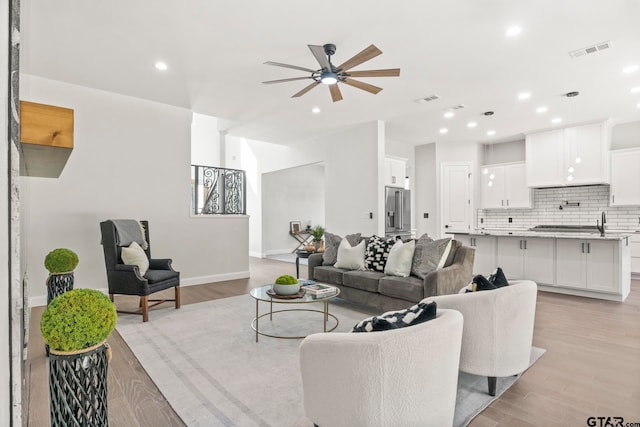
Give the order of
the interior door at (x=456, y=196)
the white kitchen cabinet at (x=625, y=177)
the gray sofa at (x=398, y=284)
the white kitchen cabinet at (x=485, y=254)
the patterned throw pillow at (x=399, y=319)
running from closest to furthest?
the patterned throw pillow at (x=399, y=319) → the gray sofa at (x=398, y=284) → the white kitchen cabinet at (x=485, y=254) → the white kitchen cabinet at (x=625, y=177) → the interior door at (x=456, y=196)

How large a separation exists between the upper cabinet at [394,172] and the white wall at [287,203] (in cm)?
279

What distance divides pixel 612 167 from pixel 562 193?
1023 millimetres

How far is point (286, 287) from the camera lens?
3027mm

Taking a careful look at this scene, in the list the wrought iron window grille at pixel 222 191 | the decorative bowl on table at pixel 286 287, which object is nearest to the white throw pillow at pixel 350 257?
the decorative bowl on table at pixel 286 287

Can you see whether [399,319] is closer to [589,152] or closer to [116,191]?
[116,191]

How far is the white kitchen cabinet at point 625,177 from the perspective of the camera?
19.3ft

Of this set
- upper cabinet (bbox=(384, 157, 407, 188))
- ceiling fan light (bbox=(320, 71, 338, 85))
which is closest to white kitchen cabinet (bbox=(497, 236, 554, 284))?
upper cabinet (bbox=(384, 157, 407, 188))

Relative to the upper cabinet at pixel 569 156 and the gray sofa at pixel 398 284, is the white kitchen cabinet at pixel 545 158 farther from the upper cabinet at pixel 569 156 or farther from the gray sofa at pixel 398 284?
the gray sofa at pixel 398 284

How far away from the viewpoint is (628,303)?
4.35 m

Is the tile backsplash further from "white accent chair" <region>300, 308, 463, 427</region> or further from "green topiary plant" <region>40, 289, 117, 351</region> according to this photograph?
"green topiary plant" <region>40, 289, 117, 351</region>

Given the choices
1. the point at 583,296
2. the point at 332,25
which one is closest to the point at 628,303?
the point at 583,296

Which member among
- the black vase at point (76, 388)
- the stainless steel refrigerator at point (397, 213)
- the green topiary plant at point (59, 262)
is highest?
the stainless steel refrigerator at point (397, 213)

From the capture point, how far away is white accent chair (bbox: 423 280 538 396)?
2057 millimetres

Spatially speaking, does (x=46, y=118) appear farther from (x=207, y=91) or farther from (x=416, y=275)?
(x=207, y=91)
